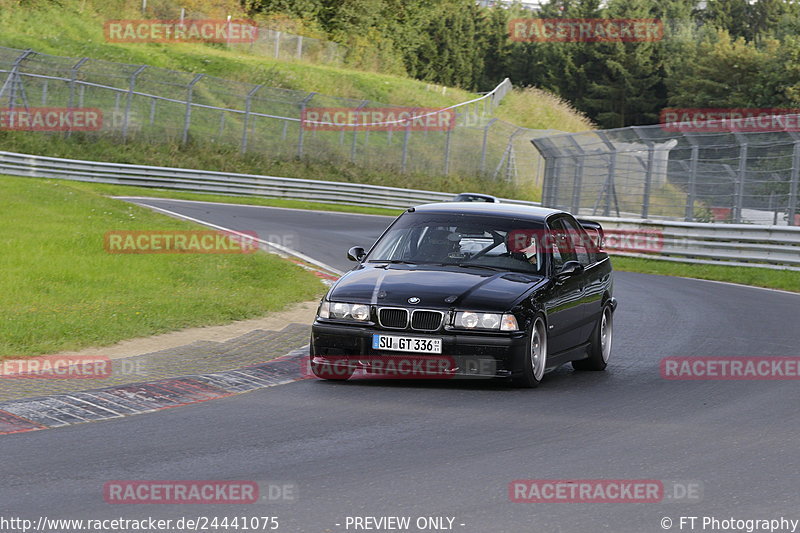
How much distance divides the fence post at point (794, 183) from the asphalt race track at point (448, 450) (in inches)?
515

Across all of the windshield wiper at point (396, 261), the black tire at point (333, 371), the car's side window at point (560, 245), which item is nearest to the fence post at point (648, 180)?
the car's side window at point (560, 245)

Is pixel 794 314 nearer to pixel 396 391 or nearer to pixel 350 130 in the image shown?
pixel 396 391

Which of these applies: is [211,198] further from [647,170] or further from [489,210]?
[489,210]

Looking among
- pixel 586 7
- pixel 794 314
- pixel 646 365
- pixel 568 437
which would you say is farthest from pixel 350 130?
pixel 586 7

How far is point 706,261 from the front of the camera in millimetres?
24891

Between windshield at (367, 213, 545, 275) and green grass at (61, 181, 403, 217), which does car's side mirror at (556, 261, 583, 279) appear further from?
green grass at (61, 181, 403, 217)

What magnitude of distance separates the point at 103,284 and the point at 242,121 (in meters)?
31.7

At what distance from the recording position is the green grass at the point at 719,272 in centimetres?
2112

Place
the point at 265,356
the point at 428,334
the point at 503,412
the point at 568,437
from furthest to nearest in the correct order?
the point at 265,356, the point at 428,334, the point at 503,412, the point at 568,437

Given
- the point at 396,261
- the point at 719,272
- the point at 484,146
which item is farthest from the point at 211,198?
the point at 396,261

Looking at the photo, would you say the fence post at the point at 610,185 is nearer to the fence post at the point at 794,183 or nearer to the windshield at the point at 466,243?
the fence post at the point at 794,183

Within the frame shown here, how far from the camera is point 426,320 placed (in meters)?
8.89

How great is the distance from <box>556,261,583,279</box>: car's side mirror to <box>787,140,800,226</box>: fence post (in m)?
13.6

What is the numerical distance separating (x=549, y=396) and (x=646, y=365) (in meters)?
2.20
